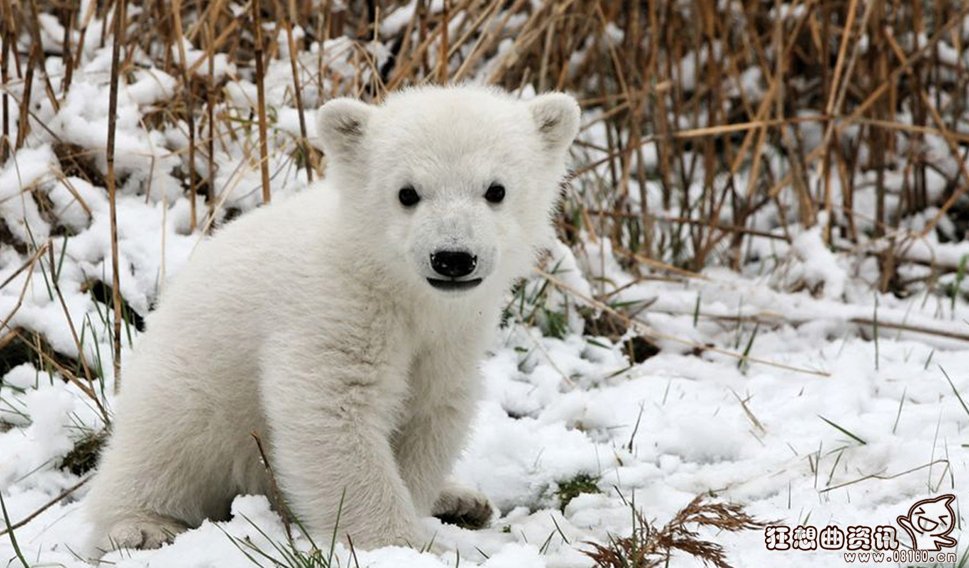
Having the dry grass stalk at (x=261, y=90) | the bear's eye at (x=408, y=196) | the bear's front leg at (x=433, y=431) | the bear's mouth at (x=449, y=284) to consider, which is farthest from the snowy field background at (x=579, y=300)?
the bear's eye at (x=408, y=196)

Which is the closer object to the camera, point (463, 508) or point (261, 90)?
point (463, 508)

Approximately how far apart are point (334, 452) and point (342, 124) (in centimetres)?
104

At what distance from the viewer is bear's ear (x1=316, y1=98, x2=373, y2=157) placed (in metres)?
3.80

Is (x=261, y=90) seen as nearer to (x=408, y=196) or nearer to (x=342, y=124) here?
→ (x=342, y=124)

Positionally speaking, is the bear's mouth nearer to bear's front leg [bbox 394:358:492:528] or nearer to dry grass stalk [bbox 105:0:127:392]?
bear's front leg [bbox 394:358:492:528]

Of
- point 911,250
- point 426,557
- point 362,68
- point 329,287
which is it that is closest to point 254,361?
point 329,287

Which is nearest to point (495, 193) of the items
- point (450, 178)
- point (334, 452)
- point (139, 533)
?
point (450, 178)

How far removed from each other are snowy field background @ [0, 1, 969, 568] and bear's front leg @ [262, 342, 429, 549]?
144mm

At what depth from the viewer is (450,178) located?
3551 mm

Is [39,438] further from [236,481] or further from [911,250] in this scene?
[911,250]

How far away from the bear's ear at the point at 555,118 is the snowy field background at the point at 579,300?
112 cm

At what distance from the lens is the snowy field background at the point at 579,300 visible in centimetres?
387

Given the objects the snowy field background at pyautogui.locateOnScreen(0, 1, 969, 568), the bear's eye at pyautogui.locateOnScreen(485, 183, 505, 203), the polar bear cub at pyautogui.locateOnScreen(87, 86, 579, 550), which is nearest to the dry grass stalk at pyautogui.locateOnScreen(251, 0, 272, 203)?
the snowy field background at pyautogui.locateOnScreen(0, 1, 969, 568)

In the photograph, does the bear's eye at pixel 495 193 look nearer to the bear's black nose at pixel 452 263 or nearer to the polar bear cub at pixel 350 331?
the polar bear cub at pixel 350 331
